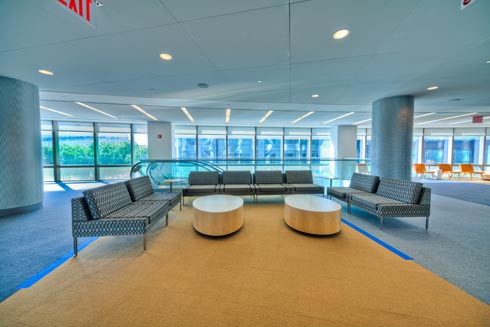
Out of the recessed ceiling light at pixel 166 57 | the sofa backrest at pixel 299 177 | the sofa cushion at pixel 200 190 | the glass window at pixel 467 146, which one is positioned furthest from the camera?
the glass window at pixel 467 146

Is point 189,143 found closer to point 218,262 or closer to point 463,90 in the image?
point 218,262

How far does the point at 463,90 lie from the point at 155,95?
756 centimetres

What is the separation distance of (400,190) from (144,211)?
4.79 meters

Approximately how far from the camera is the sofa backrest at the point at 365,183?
4168mm

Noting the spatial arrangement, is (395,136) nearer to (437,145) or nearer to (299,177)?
(299,177)

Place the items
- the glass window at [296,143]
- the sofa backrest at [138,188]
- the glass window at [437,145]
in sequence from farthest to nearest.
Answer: the glass window at [296,143]
the glass window at [437,145]
the sofa backrest at [138,188]

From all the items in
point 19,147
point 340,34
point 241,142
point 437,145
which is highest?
point 340,34

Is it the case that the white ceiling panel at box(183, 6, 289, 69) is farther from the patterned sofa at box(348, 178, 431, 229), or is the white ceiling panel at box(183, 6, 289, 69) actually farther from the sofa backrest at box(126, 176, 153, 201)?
the patterned sofa at box(348, 178, 431, 229)

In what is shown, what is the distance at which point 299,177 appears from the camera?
527 centimetres

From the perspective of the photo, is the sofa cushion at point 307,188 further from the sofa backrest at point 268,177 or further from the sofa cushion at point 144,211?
the sofa cushion at point 144,211

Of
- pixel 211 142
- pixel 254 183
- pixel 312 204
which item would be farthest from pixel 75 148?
pixel 312 204

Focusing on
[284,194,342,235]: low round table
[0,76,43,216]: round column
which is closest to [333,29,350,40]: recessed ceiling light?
[284,194,342,235]: low round table

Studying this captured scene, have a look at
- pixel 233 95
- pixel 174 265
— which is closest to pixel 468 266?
pixel 174 265

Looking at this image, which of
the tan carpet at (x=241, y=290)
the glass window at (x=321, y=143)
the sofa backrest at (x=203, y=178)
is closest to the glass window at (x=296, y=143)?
the glass window at (x=321, y=143)
